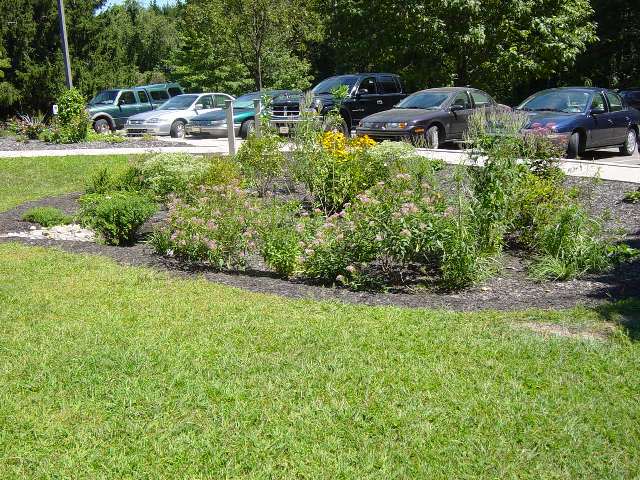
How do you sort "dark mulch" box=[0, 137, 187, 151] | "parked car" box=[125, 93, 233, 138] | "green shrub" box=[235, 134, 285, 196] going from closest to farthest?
"green shrub" box=[235, 134, 285, 196] → "dark mulch" box=[0, 137, 187, 151] → "parked car" box=[125, 93, 233, 138]

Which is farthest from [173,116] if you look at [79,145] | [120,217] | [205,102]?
[120,217]

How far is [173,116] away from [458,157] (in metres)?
13.1

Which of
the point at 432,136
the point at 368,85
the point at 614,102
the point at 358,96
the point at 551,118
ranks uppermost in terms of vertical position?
the point at 368,85

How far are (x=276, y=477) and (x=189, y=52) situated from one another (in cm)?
3776

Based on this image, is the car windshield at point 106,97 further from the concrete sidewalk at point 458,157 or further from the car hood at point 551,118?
the car hood at point 551,118

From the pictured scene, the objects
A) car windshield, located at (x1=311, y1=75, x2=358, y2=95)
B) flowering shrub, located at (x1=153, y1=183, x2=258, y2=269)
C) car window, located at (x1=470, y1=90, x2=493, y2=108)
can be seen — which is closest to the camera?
flowering shrub, located at (x1=153, y1=183, x2=258, y2=269)

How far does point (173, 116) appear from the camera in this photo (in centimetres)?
2384

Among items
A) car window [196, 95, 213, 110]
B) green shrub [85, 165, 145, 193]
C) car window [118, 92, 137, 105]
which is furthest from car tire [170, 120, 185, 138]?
green shrub [85, 165, 145, 193]

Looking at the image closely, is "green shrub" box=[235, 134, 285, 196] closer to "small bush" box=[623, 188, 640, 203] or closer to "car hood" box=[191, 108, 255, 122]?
"small bush" box=[623, 188, 640, 203]

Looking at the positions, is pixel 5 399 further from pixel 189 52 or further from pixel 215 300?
pixel 189 52

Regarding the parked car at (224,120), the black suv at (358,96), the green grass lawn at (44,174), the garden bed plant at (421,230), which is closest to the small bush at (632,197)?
the garden bed plant at (421,230)

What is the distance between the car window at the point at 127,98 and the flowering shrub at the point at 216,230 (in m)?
19.5

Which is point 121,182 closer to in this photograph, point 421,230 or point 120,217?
point 120,217

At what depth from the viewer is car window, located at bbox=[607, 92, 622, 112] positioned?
16.0 metres
